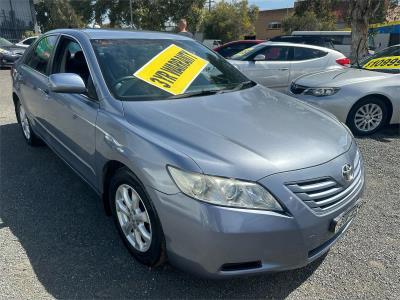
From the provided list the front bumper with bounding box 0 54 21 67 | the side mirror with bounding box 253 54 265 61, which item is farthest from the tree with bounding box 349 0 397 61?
the front bumper with bounding box 0 54 21 67

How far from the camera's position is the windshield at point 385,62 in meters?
5.93

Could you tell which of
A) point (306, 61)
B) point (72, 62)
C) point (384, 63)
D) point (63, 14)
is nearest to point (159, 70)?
point (72, 62)

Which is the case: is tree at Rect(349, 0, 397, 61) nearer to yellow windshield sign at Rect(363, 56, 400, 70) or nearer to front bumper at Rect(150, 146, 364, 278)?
yellow windshield sign at Rect(363, 56, 400, 70)

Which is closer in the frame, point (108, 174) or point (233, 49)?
point (108, 174)

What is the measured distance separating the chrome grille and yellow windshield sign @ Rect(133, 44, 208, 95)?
4.45ft

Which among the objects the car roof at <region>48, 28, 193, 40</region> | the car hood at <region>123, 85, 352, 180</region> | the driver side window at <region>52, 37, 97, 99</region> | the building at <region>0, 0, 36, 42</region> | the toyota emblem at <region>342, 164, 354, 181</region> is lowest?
the toyota emblem at <region>342, 164, 354, 181</region>

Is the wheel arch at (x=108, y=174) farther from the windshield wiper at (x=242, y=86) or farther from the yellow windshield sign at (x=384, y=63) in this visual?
the yellow windshield sign at (x=384, y=63)

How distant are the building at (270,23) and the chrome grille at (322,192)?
170ft

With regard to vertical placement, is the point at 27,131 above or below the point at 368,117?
above

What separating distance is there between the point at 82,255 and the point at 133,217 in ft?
1.80

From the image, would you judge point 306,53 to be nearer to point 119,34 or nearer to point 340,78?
point 340,78

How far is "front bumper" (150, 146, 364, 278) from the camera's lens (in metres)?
1.96

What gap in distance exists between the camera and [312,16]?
3766 cm

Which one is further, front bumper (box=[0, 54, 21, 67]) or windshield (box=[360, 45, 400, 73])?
front bumper (box=[0, 54, 21, 67])
